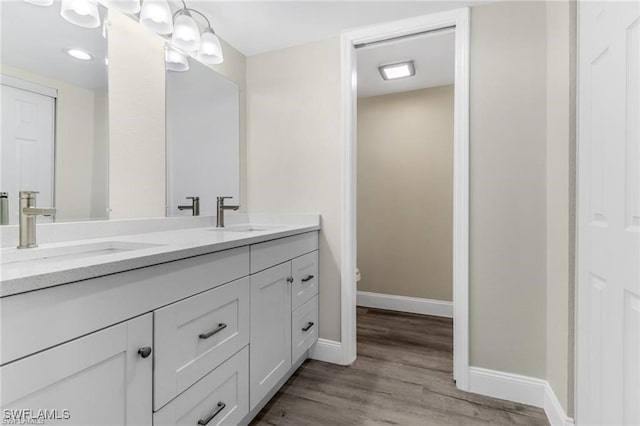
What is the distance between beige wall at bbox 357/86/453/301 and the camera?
3.00 meters

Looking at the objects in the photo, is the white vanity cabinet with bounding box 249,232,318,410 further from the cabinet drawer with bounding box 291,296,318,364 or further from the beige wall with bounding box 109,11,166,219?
the beige wall with bounding box 109,11,166,219

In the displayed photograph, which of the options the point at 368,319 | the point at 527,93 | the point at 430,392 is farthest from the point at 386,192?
the point at 430,392

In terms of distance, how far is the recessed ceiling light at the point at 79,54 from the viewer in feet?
4.32

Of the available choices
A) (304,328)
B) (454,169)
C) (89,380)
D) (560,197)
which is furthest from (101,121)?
(560,197)

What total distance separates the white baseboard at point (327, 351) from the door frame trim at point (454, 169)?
0.04 meters

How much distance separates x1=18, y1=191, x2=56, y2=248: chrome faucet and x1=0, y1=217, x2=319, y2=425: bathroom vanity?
5cm

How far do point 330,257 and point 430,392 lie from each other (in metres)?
0.99

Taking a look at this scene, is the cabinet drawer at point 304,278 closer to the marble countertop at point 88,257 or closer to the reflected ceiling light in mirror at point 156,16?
the marble countertop at point 88,257

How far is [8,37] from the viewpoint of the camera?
3.71 feet

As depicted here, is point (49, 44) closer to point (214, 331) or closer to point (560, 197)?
point (214, 331)

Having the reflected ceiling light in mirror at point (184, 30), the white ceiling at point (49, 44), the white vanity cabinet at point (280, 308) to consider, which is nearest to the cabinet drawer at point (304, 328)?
the white vanity cabinet at point (280, 308)

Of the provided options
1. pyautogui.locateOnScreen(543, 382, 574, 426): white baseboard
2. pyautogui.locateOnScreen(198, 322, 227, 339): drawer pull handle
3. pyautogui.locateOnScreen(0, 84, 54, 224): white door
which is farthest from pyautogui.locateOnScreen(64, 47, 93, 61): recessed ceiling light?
pyautogui.locateOnScreen(543, 382, 574, 426): white baseboard

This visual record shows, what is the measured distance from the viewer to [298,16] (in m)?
1.90

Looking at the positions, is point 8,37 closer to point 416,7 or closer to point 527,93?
point 416,7
